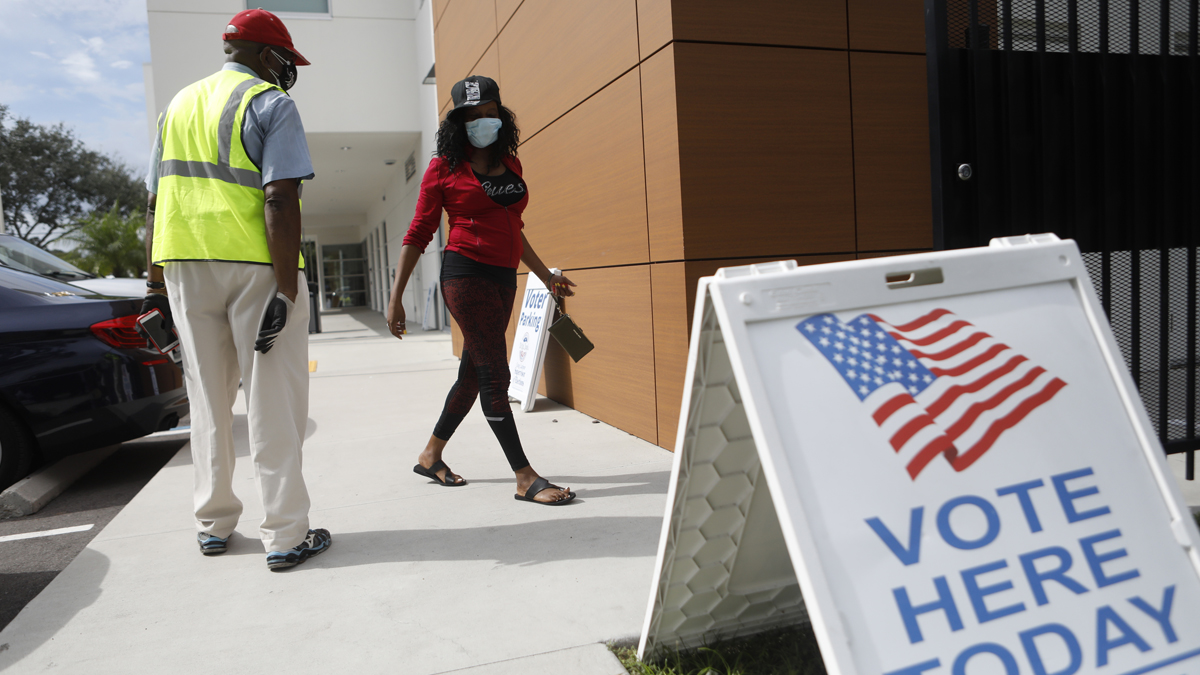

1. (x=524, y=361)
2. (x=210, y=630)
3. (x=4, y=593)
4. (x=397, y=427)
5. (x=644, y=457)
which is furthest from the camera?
(x=524, y=361)

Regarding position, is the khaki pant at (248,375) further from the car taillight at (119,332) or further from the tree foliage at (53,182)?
the tree foliage at (53,182)

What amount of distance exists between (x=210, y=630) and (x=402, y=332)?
4.57ft

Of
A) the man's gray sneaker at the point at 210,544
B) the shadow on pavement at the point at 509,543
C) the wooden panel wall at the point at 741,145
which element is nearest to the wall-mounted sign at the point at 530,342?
the wooden panel wall at the point at 741,145

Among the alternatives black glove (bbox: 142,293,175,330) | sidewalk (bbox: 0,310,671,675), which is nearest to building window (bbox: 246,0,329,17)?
sidewalk (bbox: 0,310,671,675)

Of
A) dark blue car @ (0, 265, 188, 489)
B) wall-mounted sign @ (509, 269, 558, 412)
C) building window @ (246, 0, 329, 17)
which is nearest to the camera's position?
dark blue car @ (0, 265, 188, 489)

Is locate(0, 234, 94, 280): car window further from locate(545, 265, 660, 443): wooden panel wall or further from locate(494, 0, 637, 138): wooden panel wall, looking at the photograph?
locate(545, 265, 660, 443): wooden panel wall

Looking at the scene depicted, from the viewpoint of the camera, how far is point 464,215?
3.34m

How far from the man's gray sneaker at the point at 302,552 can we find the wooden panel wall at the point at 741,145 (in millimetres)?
1809

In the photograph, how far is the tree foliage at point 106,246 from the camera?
32.0 metres

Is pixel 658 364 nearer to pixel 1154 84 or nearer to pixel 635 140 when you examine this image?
pixel 635 140

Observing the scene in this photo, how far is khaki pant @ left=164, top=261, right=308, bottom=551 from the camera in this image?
2.66 meters

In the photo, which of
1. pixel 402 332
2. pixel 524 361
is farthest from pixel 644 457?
pixel 524 361

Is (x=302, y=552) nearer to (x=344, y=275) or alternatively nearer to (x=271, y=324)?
(x=271, y=324)

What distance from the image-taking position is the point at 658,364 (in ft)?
13.7
